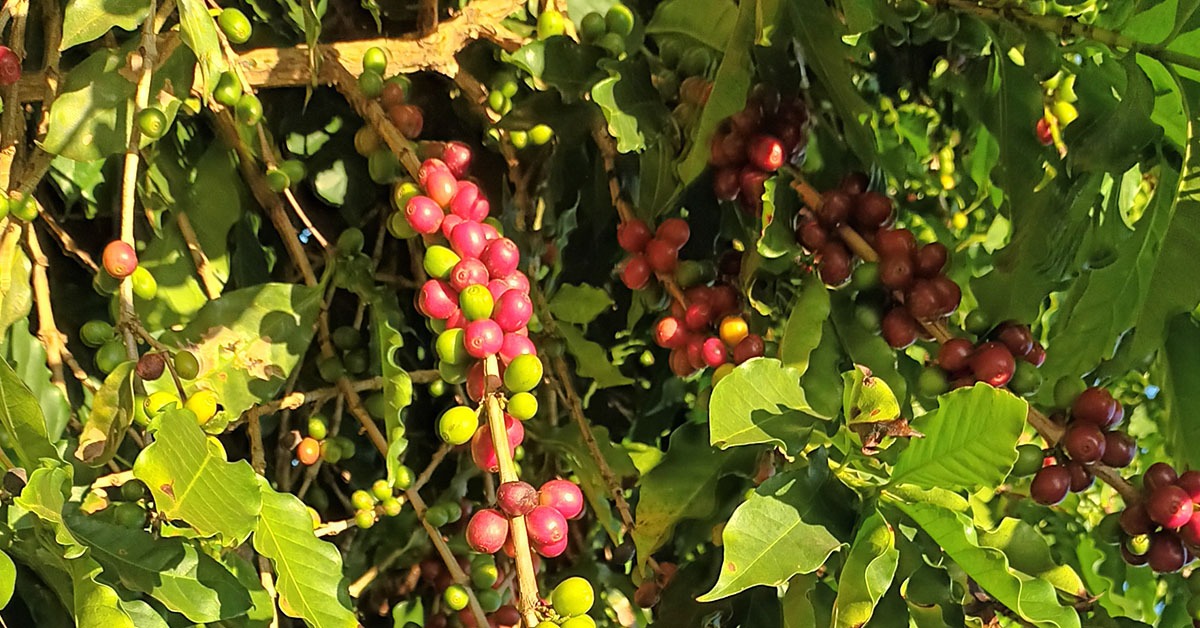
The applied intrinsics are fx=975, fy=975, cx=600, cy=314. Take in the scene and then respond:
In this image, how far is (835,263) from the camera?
2.13 feet

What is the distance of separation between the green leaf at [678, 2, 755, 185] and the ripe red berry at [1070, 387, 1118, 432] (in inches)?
11.4

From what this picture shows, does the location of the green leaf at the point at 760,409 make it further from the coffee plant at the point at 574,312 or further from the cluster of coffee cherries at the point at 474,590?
the cluster of coffee cherries at the point at 474,590

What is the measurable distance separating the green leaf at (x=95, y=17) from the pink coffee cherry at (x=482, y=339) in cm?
27

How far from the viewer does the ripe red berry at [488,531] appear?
0.52m

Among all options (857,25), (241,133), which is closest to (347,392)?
(241,133)

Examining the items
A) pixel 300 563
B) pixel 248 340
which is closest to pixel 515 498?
pixel 300 563

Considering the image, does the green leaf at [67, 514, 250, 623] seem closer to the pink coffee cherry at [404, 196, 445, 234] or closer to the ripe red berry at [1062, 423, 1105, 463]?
the pink coffee cherry at [404, 196, 445, 234]

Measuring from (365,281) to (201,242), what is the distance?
0.39 feet

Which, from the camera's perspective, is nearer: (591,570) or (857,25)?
(857,25)

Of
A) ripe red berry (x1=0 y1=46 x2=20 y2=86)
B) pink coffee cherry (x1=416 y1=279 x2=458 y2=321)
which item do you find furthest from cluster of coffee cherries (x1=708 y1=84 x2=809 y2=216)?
ripe red berry (x1=0 y1=46 x2=20 y2=86)

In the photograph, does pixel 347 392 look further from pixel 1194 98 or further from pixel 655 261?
pixel 1194 98

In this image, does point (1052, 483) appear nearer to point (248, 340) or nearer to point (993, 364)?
point (993, 364)

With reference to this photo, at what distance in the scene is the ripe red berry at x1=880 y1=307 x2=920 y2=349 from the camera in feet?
2.11

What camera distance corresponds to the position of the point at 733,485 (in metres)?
0.67
